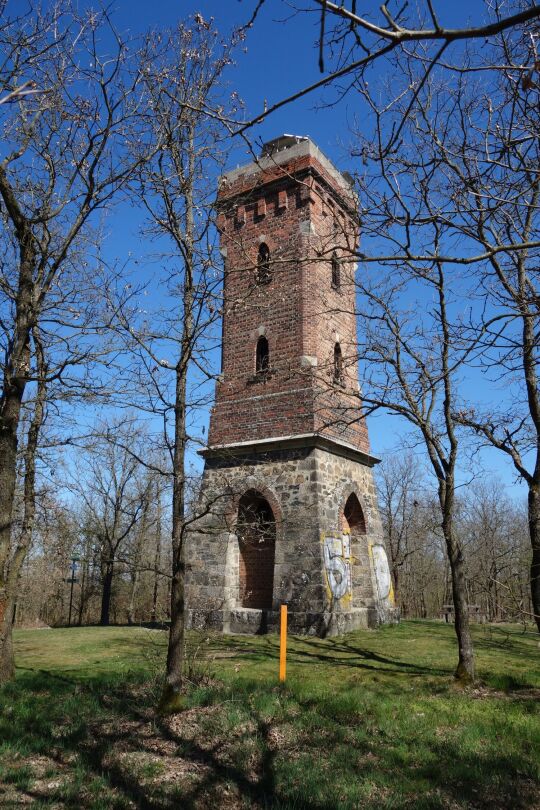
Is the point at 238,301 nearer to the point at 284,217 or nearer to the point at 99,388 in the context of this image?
the point at 99,388

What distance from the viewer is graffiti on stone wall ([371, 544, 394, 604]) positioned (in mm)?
15641

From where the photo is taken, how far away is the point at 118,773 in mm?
5145

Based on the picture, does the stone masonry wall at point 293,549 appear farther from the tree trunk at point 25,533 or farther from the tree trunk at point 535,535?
the tree trunk at point 535,535

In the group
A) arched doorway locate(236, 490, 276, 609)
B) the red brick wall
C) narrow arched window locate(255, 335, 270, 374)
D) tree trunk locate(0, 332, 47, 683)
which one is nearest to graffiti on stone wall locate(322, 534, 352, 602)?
arched doorway locate(236, 490, 276, 609)

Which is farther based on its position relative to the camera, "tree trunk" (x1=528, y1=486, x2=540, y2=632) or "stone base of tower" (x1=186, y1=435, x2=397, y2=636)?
"stone base of tower" (x1=186, y1=435, x2=397, y2=636)

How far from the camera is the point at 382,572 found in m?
16.0

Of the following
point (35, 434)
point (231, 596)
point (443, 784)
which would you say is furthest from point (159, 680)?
point (231, 596)

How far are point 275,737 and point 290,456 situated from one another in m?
8.57

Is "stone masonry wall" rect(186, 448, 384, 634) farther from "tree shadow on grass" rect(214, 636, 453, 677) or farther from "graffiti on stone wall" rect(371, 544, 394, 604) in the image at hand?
"tree shadow on grass" rect(214, 636, 453, 677)

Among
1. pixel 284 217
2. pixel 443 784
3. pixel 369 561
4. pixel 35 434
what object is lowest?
pixel 443 784

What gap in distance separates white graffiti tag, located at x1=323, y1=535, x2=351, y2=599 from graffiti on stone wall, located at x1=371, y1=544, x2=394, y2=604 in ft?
4.36

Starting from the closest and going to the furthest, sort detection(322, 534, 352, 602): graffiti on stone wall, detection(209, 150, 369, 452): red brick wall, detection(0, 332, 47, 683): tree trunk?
detection(0, 332, 47, 683): tree trunk → detection(322, 534, 352, 602): graffiti on stone wall → detection(209, 150, 369, 452): red brick wall

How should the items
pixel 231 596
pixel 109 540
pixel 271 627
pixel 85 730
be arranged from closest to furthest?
pixel 85 730
pixel 271 627
pixel 231 596
pixel 109 540

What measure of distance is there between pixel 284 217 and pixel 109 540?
17628mm
